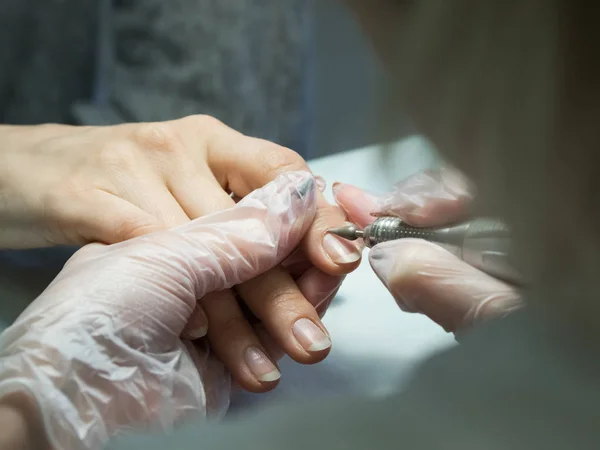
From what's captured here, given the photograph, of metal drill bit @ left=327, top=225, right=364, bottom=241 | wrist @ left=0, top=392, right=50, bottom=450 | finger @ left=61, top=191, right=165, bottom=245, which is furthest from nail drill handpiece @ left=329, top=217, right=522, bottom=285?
wrist @ left=0, top=392, right=50, bottom=450

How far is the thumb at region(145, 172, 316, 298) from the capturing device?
627mm

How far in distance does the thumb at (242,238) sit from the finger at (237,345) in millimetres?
33

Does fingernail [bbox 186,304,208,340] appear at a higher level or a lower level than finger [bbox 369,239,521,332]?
lower

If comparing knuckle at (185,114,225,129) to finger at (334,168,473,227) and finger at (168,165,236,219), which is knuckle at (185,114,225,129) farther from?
finger at (334,168,473,227)

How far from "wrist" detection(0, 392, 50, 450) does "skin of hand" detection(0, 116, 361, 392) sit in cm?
19

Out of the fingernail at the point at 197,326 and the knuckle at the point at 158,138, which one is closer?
the fingernail at the point at 197,326

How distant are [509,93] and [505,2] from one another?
0.16ft

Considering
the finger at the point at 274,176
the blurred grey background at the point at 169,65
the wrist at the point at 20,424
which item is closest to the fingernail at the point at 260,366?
the finger at the point at 274,176

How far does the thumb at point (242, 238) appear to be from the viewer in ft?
2.06

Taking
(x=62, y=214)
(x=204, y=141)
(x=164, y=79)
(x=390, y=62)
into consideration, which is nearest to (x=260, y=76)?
(x=164, y=79)

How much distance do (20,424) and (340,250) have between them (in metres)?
0.37

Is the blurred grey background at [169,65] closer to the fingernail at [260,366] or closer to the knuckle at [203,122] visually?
the knuckle at [203,122]

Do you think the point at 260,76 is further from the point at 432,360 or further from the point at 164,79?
the point at 432,360

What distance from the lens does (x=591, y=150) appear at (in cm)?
34
